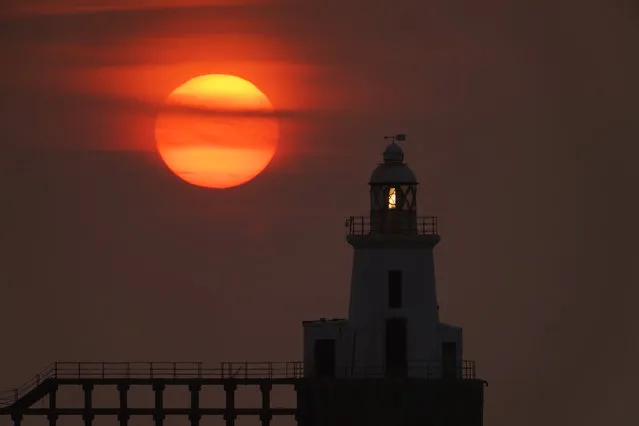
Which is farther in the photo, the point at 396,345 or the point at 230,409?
the point at 230,409

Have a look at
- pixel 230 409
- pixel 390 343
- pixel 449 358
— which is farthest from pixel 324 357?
pixel 230 409

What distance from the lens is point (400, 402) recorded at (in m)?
77.9

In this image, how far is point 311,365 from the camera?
265 ft

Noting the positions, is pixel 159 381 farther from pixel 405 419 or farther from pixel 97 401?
pixel 97 401

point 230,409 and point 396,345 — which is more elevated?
point 396,345

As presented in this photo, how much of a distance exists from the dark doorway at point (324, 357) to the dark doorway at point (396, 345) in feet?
7.35

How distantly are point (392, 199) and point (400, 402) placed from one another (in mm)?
8250

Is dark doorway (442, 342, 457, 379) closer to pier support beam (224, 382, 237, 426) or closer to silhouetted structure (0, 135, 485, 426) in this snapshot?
silhouetted structure (0, 135, 485, 426)

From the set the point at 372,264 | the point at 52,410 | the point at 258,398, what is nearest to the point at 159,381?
the point at 52,410

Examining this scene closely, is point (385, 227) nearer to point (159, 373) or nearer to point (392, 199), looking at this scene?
point (392, 199)

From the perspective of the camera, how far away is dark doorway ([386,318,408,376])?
79312 millimetres

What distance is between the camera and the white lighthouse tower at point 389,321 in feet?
260

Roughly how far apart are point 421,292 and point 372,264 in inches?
85.0

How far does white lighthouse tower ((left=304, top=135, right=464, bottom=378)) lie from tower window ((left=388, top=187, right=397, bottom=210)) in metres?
0.22
